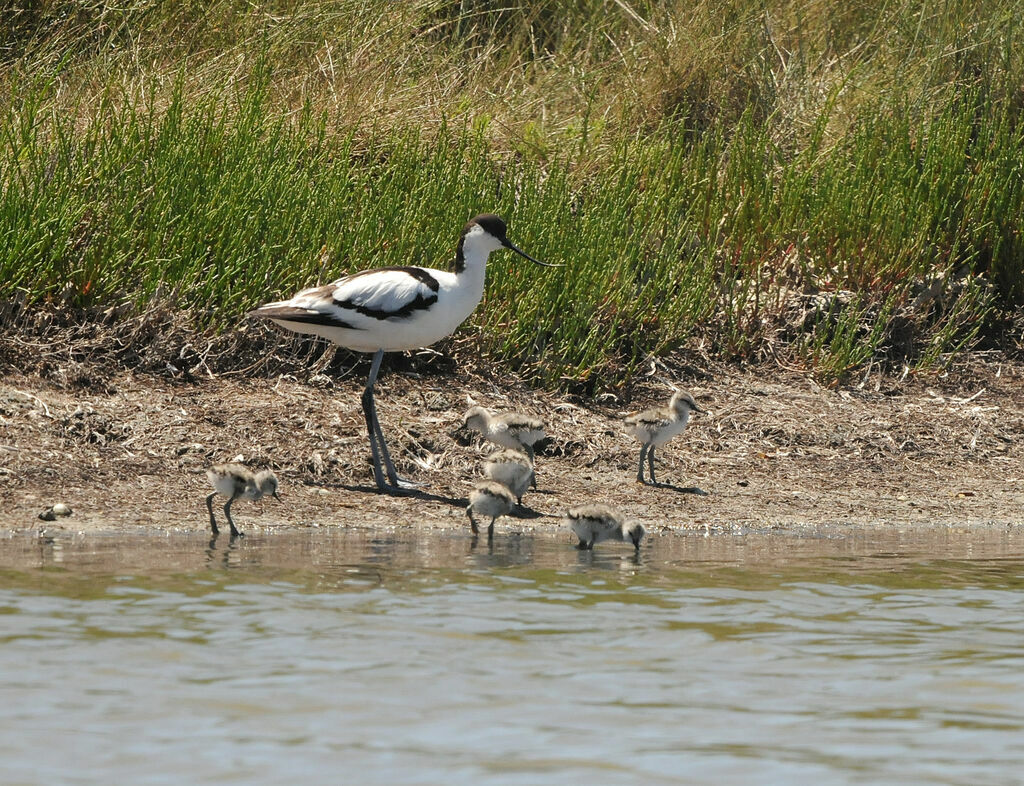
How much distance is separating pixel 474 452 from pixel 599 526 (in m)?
2.01

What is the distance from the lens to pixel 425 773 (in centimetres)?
399

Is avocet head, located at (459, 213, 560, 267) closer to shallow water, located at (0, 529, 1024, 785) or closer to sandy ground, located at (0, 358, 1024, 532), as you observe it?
sandy ground, located at (0, 358, 1024, 532)

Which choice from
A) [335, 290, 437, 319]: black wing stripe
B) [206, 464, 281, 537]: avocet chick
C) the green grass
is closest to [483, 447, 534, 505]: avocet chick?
[335, 290, 437, 319]: black wing stripe

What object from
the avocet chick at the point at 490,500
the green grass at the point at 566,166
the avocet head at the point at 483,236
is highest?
the green grass at the point at 566,166

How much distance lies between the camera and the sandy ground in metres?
8.16

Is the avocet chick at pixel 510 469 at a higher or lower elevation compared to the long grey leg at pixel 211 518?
higher

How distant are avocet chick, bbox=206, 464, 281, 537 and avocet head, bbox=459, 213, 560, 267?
2.31 metres

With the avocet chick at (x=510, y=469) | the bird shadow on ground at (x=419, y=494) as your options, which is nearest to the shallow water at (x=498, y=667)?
the avocet chick at (x=510, y=469)

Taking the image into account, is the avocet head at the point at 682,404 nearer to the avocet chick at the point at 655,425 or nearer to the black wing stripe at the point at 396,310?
the avocet chick at the point at 655,425

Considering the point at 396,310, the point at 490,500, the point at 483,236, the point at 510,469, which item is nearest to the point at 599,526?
the point at 490,500

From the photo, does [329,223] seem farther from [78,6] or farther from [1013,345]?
[1013,345]

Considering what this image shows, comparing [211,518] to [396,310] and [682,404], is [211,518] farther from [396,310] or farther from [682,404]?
[682,404]

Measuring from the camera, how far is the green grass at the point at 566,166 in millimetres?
9953

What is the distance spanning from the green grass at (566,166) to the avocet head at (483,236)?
84 centimetres
